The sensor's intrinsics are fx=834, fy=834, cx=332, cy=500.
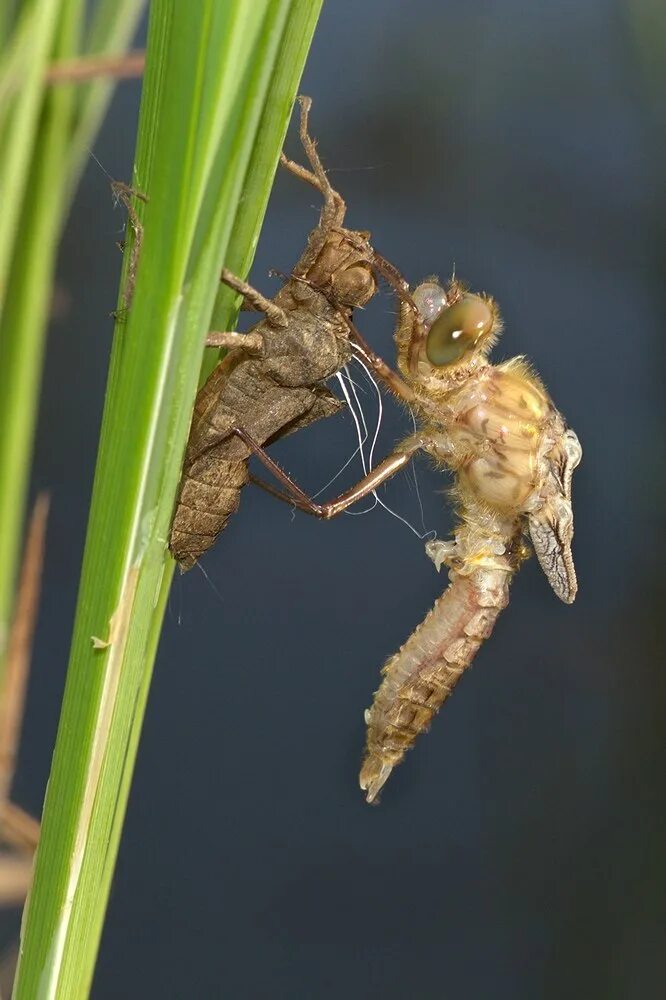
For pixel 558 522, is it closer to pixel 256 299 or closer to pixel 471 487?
pixel 471 487

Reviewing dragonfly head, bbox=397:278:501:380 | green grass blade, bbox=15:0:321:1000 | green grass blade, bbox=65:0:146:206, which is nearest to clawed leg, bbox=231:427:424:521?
Answer: dragonfly head, bbox=397:278:501:380

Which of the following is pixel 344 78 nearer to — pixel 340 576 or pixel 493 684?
pixel 340 576

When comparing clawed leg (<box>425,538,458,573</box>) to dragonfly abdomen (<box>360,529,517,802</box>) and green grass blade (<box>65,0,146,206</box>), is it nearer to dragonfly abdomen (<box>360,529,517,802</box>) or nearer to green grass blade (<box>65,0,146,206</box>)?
dragonfly abdomen (<box>360,529,517,802</box>)

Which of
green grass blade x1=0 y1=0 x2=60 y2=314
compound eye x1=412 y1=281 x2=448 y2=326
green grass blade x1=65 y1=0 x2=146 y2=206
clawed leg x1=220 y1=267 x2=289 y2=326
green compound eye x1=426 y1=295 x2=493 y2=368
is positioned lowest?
clawed leg x1=220 y1=267 x2=289 y2=326

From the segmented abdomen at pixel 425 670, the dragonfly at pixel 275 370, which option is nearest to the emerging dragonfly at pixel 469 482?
the segmented abdomen at pixel 425 670

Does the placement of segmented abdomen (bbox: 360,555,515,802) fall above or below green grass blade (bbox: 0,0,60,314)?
below

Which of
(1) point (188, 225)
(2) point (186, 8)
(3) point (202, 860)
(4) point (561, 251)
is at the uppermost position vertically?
(4) point (561, 251)

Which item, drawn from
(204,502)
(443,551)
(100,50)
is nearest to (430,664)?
(443,551)

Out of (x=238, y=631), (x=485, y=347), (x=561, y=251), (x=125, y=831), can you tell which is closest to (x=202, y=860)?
(x=125, y=831)
